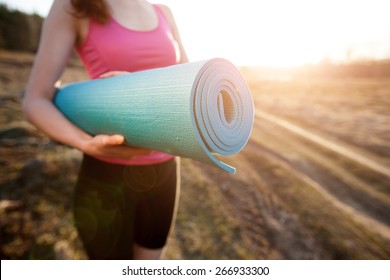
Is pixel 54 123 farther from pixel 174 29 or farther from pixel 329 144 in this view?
pixel 329 144

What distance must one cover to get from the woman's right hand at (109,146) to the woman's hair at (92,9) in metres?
0.55

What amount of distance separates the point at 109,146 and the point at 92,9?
607mm

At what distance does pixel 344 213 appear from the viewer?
498 cm

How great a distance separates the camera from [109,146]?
112 centimetres

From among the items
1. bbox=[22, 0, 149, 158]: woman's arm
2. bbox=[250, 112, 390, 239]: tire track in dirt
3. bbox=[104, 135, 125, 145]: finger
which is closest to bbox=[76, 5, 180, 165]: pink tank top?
bbox=[22, 0, 149, 158]: woman's arm

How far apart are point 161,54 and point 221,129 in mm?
639

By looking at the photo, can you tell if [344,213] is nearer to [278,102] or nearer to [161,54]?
[161,54]

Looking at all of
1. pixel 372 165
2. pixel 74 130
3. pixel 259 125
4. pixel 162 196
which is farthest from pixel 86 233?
pixel 259 125

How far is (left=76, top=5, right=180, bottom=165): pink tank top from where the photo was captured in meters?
1.28

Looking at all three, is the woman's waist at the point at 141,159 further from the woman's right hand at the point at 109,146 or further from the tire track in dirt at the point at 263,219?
the tire track in dirt at the point at 263,219

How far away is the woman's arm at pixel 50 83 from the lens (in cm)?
119

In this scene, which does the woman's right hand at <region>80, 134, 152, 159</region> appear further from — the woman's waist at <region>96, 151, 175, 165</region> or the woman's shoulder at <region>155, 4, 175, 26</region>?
the woman's shoulder at <region>155, 4, 175, 26</region>

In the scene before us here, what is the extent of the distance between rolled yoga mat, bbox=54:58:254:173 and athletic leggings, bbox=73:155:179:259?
380 mm

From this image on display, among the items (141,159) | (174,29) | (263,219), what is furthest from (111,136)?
(263,219)
